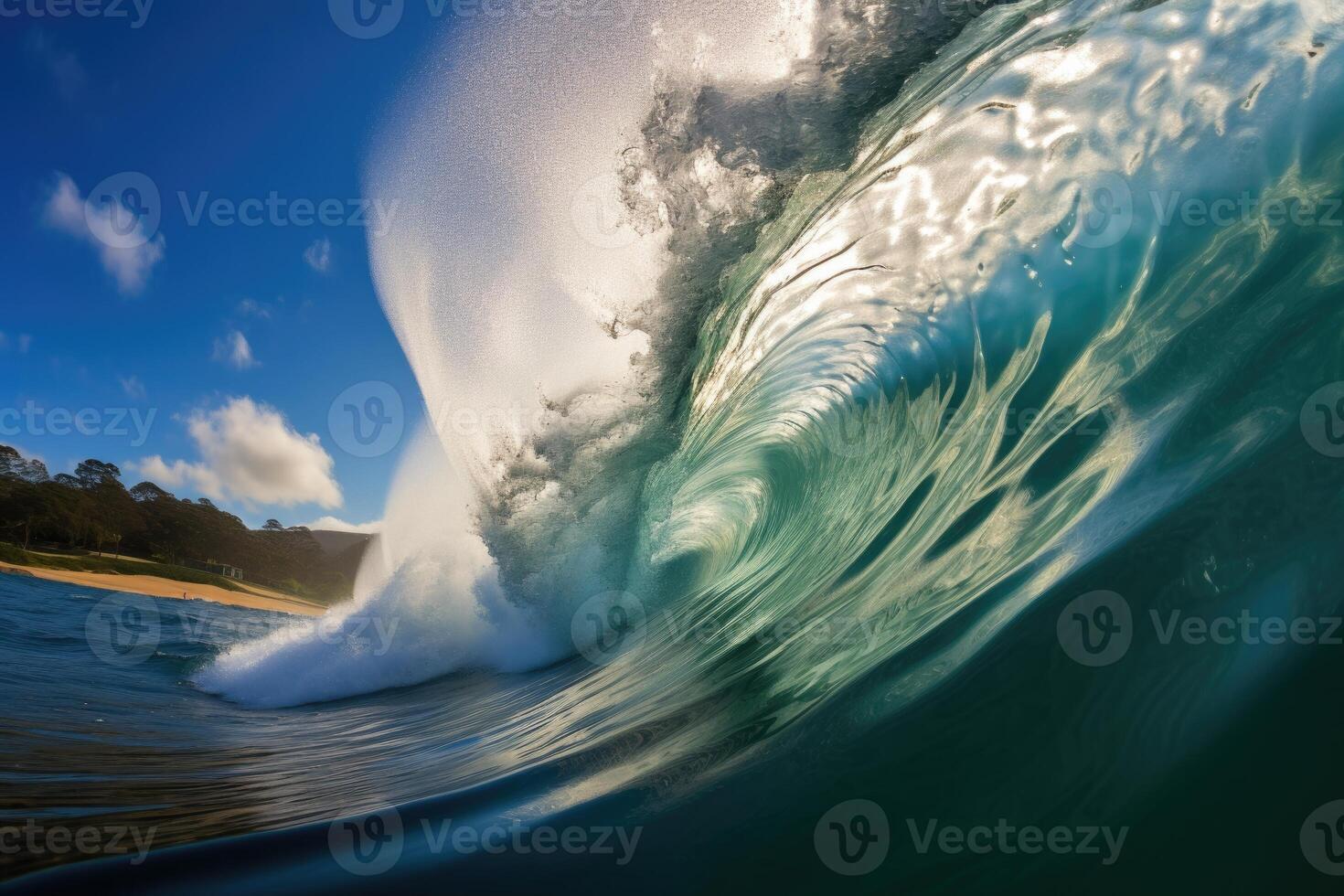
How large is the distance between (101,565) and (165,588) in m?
3.01

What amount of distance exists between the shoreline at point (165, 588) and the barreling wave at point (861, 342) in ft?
96.8

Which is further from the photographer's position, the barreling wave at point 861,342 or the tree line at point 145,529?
the tree line at point 145,529

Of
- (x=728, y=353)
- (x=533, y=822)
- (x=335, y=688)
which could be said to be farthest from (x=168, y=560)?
(x=533, y=822)

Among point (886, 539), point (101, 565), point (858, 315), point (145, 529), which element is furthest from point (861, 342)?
point (145, 529)

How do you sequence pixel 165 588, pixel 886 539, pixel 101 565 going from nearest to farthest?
pixel 886 539 → pixel 101 565 → pixel 165 588

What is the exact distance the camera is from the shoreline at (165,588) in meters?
28.8

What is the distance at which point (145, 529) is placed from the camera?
146 feet

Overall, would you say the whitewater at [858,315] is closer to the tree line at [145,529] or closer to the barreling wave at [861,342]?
the barreling wave at [861,342]

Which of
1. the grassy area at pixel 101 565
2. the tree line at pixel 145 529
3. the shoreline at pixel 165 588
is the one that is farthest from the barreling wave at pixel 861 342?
the tree line at pixel 145 529

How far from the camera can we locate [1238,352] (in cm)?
204

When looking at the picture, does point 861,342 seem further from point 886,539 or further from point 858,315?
point 886,539

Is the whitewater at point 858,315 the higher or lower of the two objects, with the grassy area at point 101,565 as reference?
lower

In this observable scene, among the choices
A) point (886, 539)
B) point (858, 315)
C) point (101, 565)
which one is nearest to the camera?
point (886, 539)

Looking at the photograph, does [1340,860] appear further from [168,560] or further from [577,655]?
[168,560]
